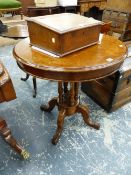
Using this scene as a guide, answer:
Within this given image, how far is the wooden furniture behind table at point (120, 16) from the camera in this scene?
2752 mm

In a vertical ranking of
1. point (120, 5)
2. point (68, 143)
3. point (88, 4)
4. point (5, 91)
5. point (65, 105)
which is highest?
point (120, 5)

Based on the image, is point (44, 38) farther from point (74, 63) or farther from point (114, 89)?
point (114, 89)

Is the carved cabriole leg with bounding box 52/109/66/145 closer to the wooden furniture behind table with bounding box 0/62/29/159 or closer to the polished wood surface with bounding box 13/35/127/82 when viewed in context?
the wooden furniture behind table with bounding box 0/62/29/159

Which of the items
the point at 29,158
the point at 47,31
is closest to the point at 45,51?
the point at 47,31

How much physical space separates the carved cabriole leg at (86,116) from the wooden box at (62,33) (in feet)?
1.96

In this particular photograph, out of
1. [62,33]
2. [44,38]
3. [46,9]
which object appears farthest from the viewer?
[46,9]

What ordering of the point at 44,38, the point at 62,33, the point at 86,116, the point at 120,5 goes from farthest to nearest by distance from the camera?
the point at 120,5, the point at 86,116, the point at 44,38, the point at 62,33

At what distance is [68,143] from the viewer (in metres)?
1.49

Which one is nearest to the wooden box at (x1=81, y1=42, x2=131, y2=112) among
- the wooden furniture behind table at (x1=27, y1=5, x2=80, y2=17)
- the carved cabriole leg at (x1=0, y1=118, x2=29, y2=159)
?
the carved cabriole leg at (x1=0, y1=118, x2=29, y2=159)

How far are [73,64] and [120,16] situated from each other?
2291mm

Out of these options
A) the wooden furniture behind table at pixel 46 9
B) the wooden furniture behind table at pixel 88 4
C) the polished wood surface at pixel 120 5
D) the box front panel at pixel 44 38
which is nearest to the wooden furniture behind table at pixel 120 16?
the polished wood surface at pixel 120 5

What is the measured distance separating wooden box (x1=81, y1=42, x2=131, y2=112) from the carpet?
80 mm

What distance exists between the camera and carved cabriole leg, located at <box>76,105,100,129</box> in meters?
1.52

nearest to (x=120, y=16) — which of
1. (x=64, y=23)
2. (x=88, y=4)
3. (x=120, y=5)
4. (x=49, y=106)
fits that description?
(x=120, y=5)
